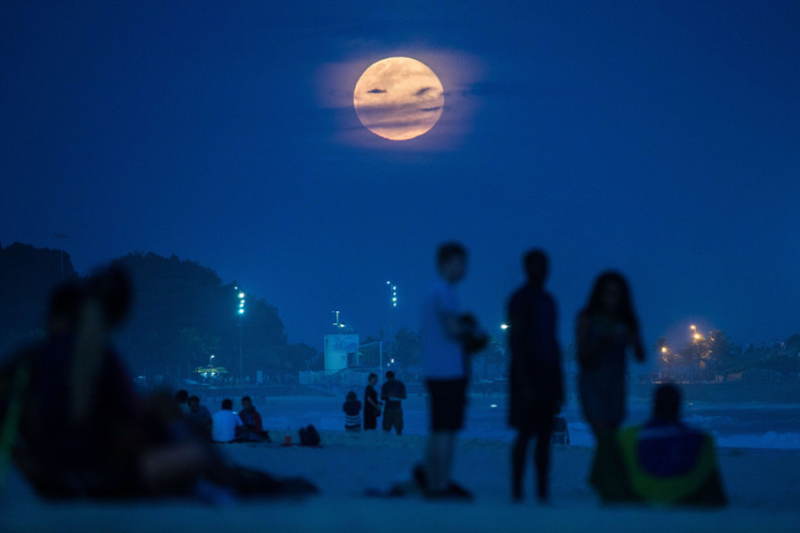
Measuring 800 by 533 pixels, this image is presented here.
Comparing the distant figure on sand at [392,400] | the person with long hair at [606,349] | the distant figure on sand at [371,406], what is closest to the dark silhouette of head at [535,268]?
the person with long hair at [606,349]

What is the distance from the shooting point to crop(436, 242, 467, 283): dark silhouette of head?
6.65 meters

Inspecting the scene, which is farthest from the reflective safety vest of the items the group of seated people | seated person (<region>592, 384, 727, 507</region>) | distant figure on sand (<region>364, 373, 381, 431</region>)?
distant figure on sand (<region>364, 373, 381, 431</region>)

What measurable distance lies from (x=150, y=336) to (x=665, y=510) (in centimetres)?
11711

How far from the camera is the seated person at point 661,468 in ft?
22.1

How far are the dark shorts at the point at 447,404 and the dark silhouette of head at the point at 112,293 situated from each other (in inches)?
87.0

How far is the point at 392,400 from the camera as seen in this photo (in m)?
22.2

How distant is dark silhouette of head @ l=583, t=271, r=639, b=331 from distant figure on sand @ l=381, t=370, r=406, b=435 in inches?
564

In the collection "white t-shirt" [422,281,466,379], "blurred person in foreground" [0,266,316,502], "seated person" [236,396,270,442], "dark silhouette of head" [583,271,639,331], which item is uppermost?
"dark silhouette of head" [583,271,639,331]

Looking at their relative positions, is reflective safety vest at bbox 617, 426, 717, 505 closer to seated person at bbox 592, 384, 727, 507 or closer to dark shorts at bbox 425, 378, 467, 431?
seated person at bbox 592, 384, 727, 507

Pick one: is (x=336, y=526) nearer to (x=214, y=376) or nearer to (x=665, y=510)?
(x=665, y=510)

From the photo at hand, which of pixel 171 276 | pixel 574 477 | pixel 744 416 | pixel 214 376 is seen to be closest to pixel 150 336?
pixel 171 276

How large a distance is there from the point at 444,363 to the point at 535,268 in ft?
3.87

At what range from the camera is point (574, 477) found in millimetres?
11938

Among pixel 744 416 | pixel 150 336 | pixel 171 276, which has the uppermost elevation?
pixel 171 276
